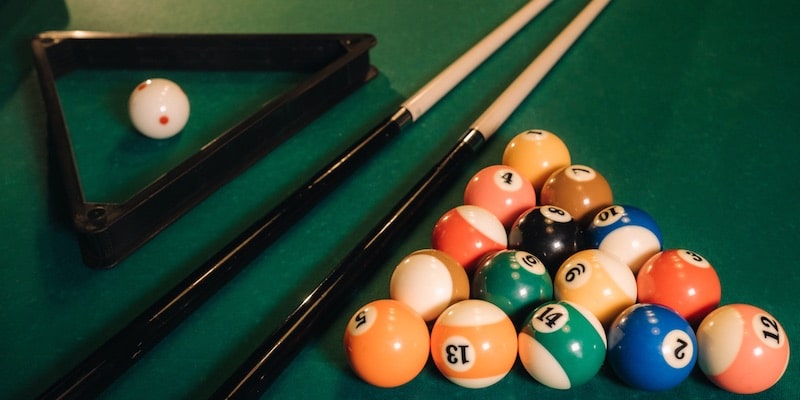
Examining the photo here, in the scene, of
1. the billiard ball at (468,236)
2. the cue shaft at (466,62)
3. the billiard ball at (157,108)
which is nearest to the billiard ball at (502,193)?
the billiard ball at (468,236)

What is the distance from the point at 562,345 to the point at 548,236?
0.39 meters

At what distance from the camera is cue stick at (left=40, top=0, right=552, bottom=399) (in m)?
1.79

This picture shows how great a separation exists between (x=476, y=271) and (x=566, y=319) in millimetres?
319

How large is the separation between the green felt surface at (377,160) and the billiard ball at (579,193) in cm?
26

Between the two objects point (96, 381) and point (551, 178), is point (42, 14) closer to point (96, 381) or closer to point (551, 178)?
point (96, 381)

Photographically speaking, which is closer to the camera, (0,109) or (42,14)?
(0,109)

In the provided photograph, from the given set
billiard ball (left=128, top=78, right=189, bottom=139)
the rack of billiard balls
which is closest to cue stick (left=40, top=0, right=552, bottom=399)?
the rack of billiard balls

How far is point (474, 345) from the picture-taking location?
5.74 feet

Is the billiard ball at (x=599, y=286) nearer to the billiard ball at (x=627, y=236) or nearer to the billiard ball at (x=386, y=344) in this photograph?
the billiard ball at (x=627, y=236)

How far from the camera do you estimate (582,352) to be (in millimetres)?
1752

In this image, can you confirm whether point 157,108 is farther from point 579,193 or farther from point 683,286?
point 683,286

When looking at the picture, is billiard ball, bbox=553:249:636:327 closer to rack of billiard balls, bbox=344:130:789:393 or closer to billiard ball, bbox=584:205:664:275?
rack of billiard balls, bbox=344:130:789:393

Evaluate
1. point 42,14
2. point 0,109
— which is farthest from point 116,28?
point 0,109

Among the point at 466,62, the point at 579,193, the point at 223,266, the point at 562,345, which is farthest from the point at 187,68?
the point at 562,345
